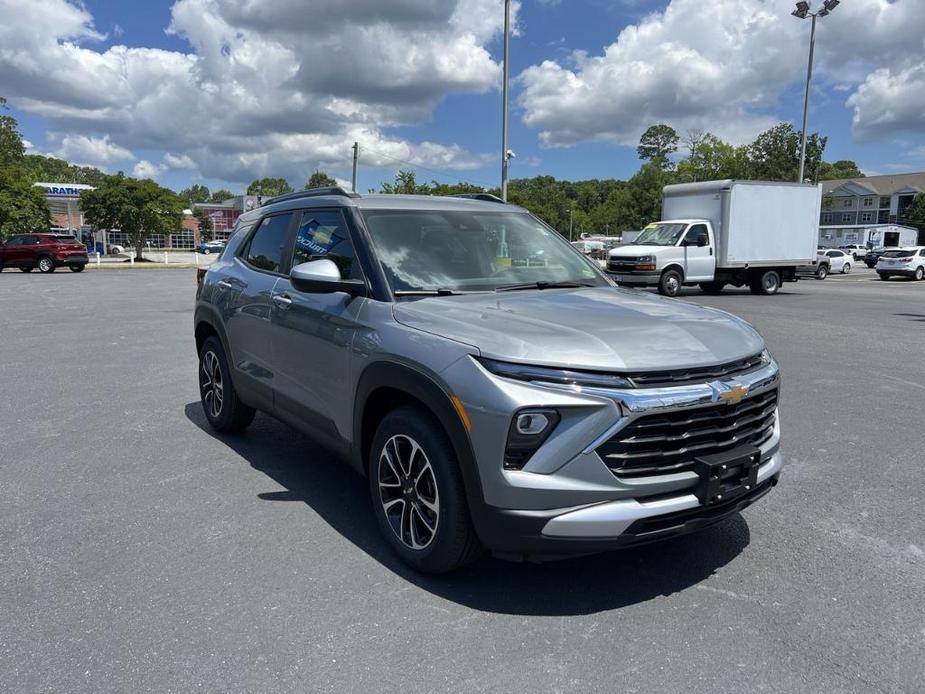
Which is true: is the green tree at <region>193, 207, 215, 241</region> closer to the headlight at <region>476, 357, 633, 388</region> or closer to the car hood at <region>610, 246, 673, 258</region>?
the car hood at <region>610, 246, 673, 258</region>

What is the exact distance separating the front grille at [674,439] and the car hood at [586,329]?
21 centimetres

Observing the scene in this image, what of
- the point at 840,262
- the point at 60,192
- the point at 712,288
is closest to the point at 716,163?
the point at 840,262

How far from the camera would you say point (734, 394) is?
291 cm

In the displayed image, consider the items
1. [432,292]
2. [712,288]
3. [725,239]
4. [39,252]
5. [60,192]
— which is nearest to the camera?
[432,292]

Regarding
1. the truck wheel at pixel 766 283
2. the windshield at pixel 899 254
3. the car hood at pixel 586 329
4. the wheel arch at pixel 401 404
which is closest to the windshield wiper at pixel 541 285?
the car hood at pixel 586 329

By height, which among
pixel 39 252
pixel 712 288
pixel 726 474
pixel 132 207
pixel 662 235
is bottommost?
pixel 712 288

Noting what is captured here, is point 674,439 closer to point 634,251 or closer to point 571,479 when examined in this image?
point 571,479

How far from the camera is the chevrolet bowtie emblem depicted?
287cm

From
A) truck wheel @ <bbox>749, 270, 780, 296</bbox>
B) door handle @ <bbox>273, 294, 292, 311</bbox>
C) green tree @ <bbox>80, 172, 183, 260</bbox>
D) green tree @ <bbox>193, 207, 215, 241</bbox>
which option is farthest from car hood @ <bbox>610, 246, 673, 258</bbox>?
green tree @ <bbox>193, 207, 215, 241</bbox>

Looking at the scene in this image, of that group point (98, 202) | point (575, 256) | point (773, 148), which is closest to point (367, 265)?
point (575, 256)

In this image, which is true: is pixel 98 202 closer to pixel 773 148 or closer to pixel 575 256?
pixel 575 256

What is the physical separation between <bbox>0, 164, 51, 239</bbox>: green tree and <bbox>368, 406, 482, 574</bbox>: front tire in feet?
154

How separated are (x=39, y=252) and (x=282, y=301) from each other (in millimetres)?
32268

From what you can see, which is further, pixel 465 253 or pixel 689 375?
pixel 465 253
